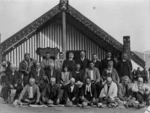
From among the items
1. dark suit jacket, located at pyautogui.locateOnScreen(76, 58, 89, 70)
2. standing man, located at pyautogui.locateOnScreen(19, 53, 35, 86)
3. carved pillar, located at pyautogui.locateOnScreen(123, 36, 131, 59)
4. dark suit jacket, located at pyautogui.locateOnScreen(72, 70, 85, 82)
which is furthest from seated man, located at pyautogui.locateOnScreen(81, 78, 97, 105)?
carved pillar, located at pyautogui.locateOnScreen(123, 36, 131, 59)

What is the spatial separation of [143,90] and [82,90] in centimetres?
175

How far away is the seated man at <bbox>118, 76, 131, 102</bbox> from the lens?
7645mm

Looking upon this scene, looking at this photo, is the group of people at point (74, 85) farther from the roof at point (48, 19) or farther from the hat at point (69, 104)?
the roof at point (48, 19)

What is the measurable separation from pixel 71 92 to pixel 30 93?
116 cm

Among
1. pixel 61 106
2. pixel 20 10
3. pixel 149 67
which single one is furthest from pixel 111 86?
pixel 149 67

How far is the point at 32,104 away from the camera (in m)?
7.43

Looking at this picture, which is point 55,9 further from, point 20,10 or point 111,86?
point 111,86

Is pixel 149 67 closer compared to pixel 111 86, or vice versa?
pixel 111 86

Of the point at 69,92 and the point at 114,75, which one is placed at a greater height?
the point at 114,75

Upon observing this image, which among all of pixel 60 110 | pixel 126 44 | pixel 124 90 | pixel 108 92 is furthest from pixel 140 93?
pixel 126 44

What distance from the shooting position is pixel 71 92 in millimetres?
7648

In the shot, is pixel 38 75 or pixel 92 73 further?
pixel 92 73

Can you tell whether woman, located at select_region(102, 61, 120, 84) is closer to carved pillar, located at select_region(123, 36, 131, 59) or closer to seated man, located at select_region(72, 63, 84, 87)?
seated man, located at select_region(72, 63, 84, 87)

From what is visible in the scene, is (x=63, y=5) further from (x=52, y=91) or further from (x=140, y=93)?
(x=140, y=93)
